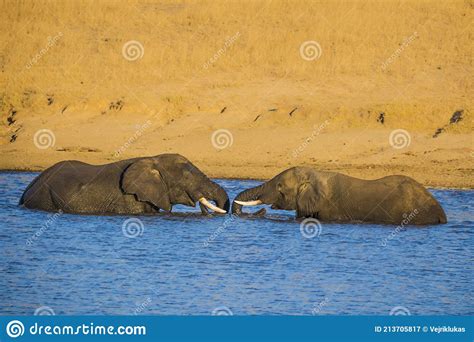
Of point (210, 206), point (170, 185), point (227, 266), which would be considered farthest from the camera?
point (170, 185)

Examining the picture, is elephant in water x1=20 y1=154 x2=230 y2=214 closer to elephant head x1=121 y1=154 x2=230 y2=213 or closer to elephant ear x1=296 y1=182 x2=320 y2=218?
elephant head x1=121 y1=154 x2=230 y2=213

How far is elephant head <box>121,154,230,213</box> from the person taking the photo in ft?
73.4

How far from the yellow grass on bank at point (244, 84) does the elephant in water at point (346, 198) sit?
261 inches

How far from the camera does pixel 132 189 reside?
73.4 ft

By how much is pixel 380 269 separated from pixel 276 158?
517 inches

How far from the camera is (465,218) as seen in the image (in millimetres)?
23438

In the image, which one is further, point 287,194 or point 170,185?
point 170,185

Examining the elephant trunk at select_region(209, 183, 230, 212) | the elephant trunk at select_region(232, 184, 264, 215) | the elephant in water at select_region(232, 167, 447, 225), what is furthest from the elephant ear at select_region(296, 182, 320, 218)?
the elephant trunk at select_region(209, 183, 230, 212)

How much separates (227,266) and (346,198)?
14.2 ft

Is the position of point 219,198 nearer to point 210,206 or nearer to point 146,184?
point 210,206

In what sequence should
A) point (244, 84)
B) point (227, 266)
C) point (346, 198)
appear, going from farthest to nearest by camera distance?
1. point (244, 84)
2. point (346, 198)
3. point (227, 266)

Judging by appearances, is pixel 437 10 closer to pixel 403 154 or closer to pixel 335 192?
pixel 403 154

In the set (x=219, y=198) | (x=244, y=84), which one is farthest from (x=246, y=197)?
(x=244, y=84)

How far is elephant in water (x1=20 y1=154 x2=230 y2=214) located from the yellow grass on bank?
7.54 meters
